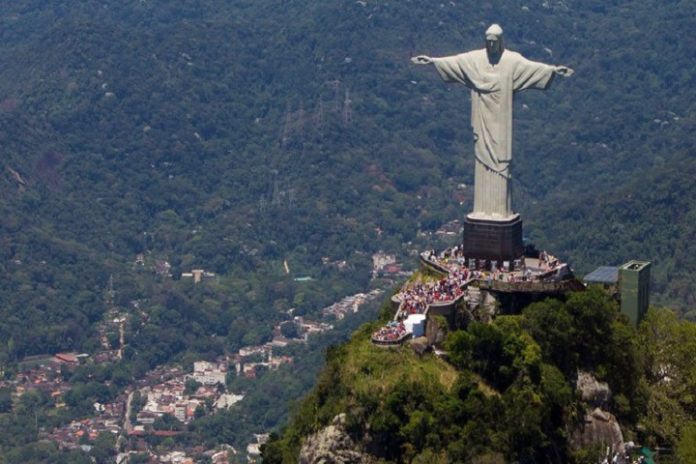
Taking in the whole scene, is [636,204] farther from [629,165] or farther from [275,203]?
[275,203]

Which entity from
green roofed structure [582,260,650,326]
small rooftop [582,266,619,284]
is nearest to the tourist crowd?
green roofed structure [582,260,650,326]

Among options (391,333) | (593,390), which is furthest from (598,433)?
(391,333)

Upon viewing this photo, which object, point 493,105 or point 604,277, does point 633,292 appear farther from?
point 493,105

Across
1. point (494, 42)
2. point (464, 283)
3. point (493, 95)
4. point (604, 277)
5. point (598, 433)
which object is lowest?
point (598, 433)

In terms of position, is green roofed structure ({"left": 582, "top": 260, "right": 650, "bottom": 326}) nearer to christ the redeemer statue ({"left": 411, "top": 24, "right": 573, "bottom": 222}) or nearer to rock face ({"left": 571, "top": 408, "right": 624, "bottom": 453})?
christ the redeemer statue ({"left": 411, "top": 24, "right": 573, "bottom": 222})

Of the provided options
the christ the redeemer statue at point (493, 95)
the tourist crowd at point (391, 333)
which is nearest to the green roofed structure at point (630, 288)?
the christ the redeemer statue at point (493, 95)
